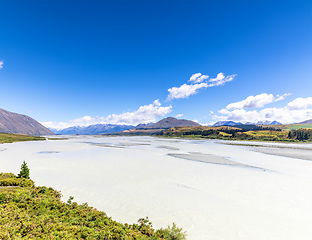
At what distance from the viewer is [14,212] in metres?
10.8

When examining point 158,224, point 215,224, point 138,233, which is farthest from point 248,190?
point 138,233

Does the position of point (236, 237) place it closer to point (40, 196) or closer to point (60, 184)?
point (40, 196)

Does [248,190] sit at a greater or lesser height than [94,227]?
lesser

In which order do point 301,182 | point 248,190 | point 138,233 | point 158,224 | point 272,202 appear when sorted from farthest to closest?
point 301,182, point 248,190, point 272,202, point 158,224, point 138,233

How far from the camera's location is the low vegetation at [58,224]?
8805 millimetres

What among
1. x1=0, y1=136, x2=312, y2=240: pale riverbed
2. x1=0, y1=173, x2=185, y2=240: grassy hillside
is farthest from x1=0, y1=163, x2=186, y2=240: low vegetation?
x1=0, y1=136, x2=312, y2=240: pale riverbed

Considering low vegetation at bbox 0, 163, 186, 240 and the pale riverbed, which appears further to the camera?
the pale riverbed

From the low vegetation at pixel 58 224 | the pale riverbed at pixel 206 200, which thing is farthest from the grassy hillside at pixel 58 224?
the pale riverbed at pixel 206 200

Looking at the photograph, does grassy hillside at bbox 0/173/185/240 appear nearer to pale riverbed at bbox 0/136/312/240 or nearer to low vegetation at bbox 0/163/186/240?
low vegetation at bbox 0/163/186/240

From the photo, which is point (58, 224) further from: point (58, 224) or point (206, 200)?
point (206, 200)

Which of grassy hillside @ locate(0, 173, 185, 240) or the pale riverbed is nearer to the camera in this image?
grassy hillside @ locate(0, 173, 185, 240)

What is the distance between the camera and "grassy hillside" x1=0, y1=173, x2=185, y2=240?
8805 millimetres

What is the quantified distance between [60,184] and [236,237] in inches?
840

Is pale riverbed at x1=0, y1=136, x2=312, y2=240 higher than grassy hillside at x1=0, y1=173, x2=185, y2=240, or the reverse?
grassy hillside at x1=0, y1=173, x2=185, y2=240
